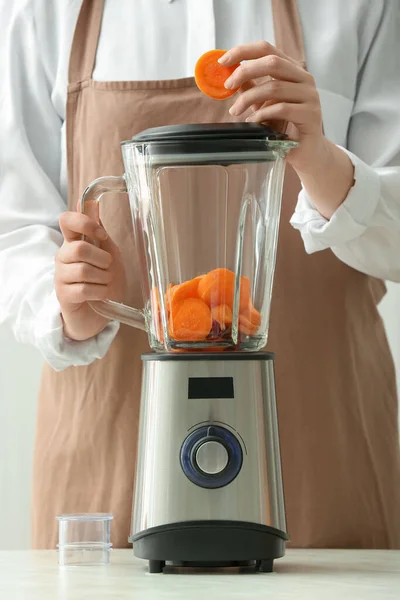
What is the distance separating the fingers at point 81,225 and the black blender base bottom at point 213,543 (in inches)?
10.7

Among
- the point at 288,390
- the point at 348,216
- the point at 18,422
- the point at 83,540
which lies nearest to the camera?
the point at 83,540

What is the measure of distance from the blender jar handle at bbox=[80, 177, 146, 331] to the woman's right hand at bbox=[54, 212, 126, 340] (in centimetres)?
1

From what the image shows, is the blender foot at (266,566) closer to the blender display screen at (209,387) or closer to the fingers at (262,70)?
the blender display screen at (209,387)

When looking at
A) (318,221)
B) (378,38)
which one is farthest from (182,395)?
(378,38)

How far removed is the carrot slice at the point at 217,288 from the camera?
0.80 meters

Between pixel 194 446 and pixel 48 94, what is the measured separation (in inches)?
23.5

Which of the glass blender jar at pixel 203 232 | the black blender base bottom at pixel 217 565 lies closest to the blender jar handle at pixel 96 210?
the glass blender jar at pixel 203 232

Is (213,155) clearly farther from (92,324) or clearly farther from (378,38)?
(378,38)

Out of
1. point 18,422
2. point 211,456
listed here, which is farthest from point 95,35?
point 18,422

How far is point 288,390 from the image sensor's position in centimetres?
109

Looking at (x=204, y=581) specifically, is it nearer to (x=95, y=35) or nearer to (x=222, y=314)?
(x=222, y=314)

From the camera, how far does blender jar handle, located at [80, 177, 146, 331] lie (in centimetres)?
85

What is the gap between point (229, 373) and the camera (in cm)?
77

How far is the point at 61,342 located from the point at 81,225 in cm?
19
